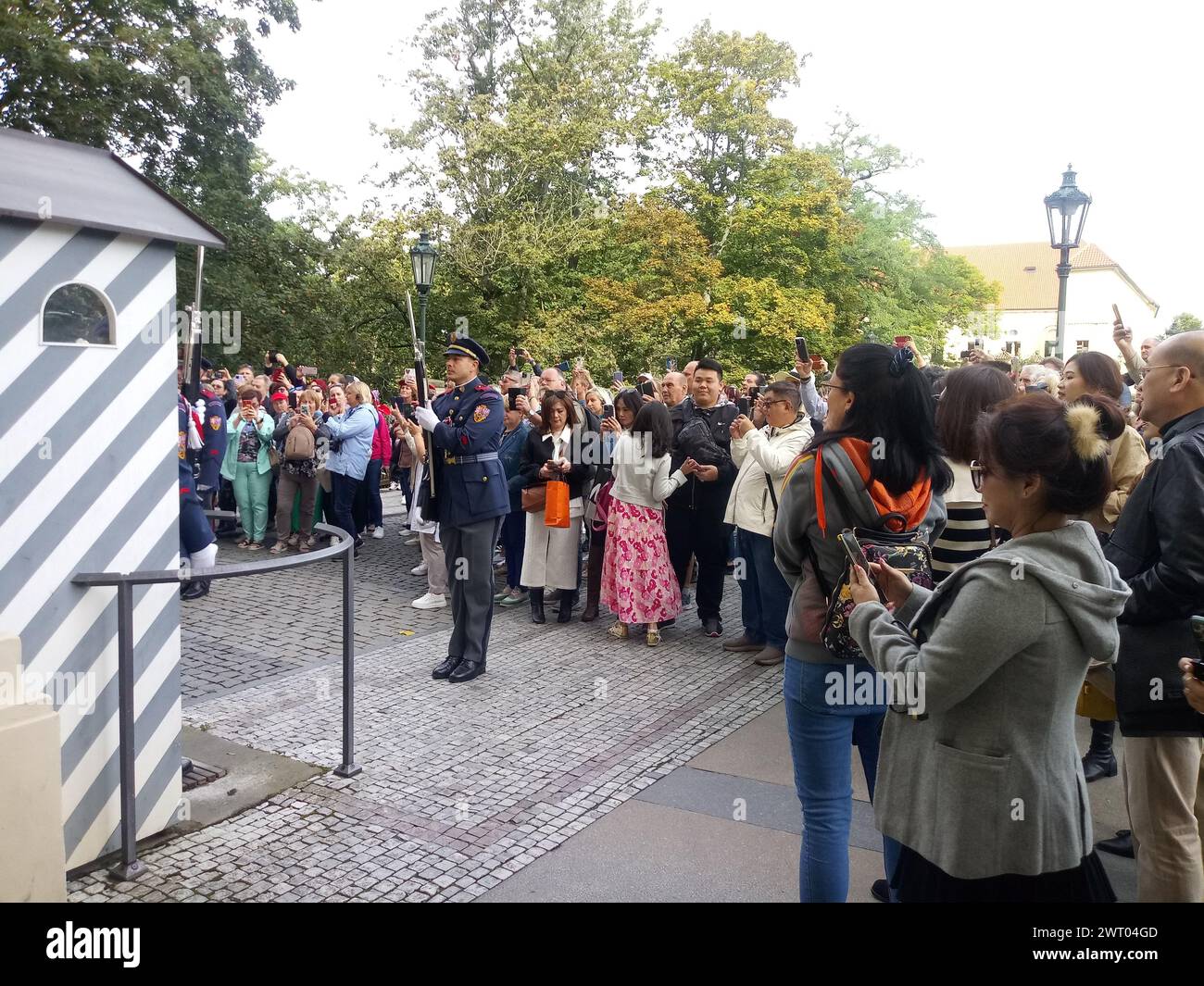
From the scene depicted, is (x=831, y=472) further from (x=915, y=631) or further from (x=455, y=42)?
(x=455, y=42)

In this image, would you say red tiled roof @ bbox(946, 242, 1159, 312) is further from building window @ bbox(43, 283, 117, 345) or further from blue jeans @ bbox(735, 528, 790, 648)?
building window @ bbox(43, 283, 117, 345)

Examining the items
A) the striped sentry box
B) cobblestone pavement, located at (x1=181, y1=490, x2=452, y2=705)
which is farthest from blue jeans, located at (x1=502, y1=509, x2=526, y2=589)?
the striped sentry box

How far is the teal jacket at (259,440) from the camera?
37.6ft

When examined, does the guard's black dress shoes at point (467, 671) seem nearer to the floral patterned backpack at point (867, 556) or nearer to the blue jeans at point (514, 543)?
the blue jeans at point (514, 543)

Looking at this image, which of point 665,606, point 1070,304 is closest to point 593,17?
point 665,606

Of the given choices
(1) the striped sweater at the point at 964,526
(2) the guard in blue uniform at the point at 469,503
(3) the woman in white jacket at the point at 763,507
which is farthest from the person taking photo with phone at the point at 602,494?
(1) the striped sweater at the point at 964,526

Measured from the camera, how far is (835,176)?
28875 mm

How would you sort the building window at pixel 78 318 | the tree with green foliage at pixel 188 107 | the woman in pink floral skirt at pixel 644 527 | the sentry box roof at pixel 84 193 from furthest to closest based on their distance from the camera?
1. the tree with green foliage at pixel 188 107
2. the woman in pink floral skirt at pixel 644 527
3. the building window at pixel 78 318
4. the sentry box roof at pixel 84 193

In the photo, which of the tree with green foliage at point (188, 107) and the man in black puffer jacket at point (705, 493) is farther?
the tree with green foliage at point (188, 107)

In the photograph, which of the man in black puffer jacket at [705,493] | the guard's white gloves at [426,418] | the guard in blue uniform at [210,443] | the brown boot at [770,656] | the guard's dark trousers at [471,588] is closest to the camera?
the guard's white gloves at [426,418]

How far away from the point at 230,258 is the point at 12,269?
21.3 metres

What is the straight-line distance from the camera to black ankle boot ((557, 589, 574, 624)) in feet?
26.8

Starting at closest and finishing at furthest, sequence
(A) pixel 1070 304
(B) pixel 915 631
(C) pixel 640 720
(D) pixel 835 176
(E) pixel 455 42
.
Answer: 1. (B) pixel 915 631
2. (C) pixel 640 720
3. (D) pixel 835 176
4. (E) pixel 455 42
5. (A) pixel 1070 304

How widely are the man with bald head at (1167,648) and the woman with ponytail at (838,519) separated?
2.49ft
